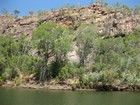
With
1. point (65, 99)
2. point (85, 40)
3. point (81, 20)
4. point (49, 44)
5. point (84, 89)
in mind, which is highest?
point (81, 20)

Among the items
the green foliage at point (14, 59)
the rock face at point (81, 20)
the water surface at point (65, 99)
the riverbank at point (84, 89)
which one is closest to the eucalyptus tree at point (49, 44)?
the riverbank at point (84, 89)

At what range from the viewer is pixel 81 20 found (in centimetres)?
13438

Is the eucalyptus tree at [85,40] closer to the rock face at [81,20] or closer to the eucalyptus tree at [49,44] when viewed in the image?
the eucalyptus tree at [49,44]

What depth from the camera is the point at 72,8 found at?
147625 mm

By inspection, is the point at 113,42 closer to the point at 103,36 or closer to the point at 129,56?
the point at 129,56

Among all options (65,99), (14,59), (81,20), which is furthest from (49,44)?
(81,20)

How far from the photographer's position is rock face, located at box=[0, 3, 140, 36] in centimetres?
12275

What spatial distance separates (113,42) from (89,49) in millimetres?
8373

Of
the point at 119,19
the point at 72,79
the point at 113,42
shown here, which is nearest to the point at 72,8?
the point at 119,19

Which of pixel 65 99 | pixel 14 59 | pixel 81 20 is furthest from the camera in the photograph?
pixel 81 20

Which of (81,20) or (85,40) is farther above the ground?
(81,20)

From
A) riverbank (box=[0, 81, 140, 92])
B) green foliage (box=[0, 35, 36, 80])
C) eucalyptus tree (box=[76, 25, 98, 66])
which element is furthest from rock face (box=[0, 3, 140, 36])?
riverbank (box=[0, 81, 140, 92])

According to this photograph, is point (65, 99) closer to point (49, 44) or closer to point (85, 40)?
point (49, 44)

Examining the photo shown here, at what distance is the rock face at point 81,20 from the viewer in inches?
4833
